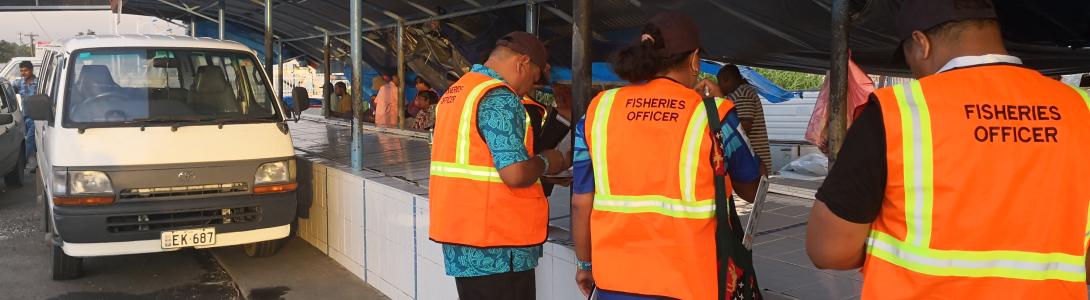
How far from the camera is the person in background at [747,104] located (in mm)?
6184

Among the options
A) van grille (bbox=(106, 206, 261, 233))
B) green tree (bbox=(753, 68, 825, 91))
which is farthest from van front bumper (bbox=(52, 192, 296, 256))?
green tree (bbox=(753, 68, 825, 91))

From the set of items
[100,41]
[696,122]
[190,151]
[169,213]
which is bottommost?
[169,213]

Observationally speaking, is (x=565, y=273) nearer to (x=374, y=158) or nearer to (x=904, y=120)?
(x=904, y=120)

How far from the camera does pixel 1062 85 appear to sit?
5.32 ft

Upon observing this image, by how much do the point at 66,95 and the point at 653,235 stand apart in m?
5.27

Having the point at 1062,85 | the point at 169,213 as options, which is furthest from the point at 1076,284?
the point at 169,213

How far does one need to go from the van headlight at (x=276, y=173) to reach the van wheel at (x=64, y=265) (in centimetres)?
148

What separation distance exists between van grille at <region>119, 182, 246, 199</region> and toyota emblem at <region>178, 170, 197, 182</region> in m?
0.05

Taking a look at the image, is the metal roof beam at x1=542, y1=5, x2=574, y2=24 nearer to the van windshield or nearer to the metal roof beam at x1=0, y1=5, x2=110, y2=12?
the van windshield

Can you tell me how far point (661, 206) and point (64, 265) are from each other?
5.43 metres

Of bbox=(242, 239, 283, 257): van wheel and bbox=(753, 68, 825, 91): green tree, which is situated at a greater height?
bbox=(753, 68, 825, 91): green tree

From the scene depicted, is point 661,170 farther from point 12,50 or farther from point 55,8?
point 12,50

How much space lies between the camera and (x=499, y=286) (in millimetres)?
2930

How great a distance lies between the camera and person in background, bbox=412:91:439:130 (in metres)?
11.6
